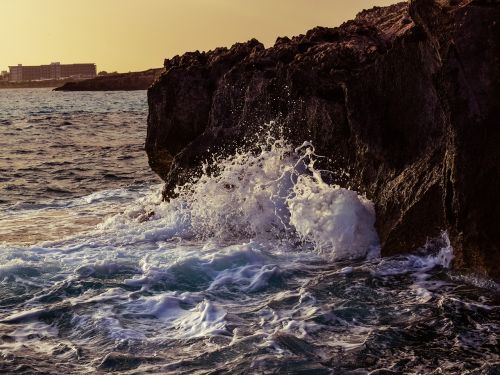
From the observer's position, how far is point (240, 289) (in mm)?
6711

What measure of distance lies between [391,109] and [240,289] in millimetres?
2645

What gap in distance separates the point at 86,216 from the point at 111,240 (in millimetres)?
2534

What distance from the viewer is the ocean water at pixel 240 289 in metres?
5.08

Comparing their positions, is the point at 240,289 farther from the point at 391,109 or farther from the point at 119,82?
the point at 119,82

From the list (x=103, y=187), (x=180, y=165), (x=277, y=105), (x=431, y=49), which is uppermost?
(x=431, y=49)

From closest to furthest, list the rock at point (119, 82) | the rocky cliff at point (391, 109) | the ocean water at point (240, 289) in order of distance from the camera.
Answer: the ocean water at point (240, 289) → the rocky cliff at point (391, 109) → the rock at point (119, 82)

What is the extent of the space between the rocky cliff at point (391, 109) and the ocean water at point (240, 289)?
32cm

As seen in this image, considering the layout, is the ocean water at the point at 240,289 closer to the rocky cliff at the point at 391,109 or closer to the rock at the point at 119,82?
the rocky cliff at the point at 391,109

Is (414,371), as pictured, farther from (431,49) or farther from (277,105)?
(277,105)

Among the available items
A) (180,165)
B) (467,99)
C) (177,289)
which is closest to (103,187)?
(180,165)

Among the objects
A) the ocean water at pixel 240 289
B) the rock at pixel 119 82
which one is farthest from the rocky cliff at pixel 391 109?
the rock at pixel 119 82

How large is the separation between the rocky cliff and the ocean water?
319 mm

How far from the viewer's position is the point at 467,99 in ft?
21.0

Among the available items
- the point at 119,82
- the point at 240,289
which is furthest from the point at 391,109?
the point at 119,82
